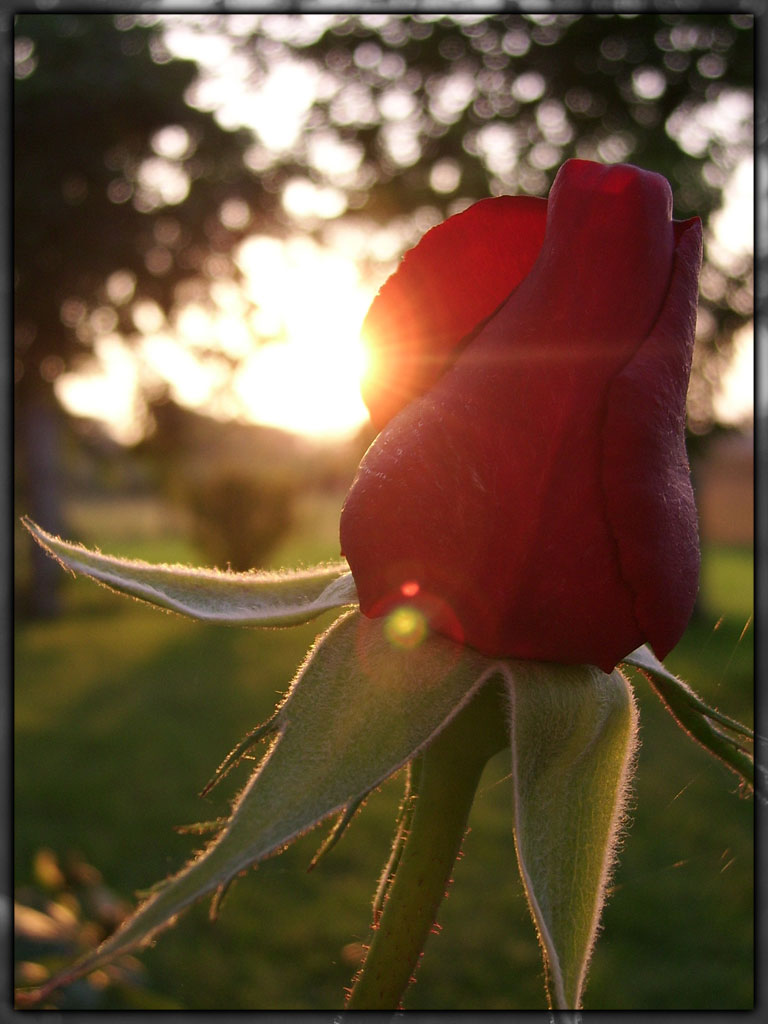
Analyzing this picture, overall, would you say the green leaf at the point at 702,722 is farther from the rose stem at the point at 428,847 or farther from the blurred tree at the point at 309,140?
the blurred tree at the point at 309,140

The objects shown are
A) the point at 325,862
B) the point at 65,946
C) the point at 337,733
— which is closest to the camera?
the point at 337,733

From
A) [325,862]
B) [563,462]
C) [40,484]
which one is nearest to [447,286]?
[563,462]

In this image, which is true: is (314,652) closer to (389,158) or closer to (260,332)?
(389,158)

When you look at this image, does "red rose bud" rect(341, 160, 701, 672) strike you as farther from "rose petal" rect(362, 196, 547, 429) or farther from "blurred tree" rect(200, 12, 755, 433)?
"blurred tree" rect(200, 12, 755, 433)

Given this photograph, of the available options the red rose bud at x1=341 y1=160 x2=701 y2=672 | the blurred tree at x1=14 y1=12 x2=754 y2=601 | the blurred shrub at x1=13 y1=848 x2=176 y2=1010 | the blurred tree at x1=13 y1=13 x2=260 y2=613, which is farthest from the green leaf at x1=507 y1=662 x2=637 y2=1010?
the blurred tree at x1=13 y1=13 x2=260 y2=613

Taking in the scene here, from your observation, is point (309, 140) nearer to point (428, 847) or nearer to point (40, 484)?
point (40, 484)

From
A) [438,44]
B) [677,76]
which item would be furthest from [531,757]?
[438,44]

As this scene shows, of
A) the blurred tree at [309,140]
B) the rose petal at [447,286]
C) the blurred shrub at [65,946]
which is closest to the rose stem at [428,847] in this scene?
the rose petal at [447,286]

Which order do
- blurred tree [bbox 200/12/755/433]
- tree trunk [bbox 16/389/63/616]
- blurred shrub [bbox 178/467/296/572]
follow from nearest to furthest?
1. blurred tree [bbox 200/12/755/433]
2. tree trunk [bbox 16/389/63/616]
3. blurred shrub [bbox 178/467/296/572]
